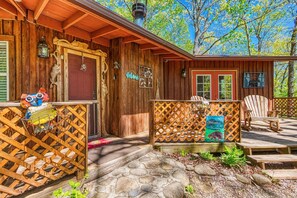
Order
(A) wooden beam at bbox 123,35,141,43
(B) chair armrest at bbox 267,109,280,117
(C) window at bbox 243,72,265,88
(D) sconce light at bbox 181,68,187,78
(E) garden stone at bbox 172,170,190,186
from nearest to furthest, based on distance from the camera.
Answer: (E) garden stone at bbox 172,170,190,186, (A) wooden beam at bbox 123,35,141,43, (B) chair armrest at bbox 267,109,280,117, (D) sconce light at bbox 181,68,187,78, (C) window at bbox 243,72,265,88

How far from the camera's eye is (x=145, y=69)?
4.68m

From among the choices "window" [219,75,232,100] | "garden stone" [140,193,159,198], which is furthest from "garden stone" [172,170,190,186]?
"window" [219,75,232,100]

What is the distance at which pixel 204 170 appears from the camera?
9.50ft

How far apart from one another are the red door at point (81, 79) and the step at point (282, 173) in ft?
12.3

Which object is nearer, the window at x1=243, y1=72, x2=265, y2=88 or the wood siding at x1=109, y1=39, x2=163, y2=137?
the wood siding at x1=109, y1=39, x2=163, y2=137

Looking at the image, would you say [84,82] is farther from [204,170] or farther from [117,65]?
[204,170]

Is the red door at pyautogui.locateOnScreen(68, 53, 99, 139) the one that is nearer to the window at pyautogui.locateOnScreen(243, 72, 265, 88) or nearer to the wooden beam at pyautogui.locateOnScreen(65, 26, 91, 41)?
the wooden beam at pyautogui.locateOnScreen(65, 26, 91, 41)

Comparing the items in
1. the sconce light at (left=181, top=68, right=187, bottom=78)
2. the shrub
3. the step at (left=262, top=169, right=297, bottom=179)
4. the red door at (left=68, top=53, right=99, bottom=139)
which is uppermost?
the sconce light at (left=181, top=68, right=187, bottom=78)

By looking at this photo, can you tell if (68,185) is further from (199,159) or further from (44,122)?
(199,159)

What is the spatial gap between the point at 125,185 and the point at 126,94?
2170 millimetres

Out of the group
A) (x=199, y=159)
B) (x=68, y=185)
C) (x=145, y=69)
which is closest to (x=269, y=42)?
(x=145, y=69)

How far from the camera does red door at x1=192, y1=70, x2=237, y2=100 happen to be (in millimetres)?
6203

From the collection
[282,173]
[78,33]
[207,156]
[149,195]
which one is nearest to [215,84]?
[207,156]

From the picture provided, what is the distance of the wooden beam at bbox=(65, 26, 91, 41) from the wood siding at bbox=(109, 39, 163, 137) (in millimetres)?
646
